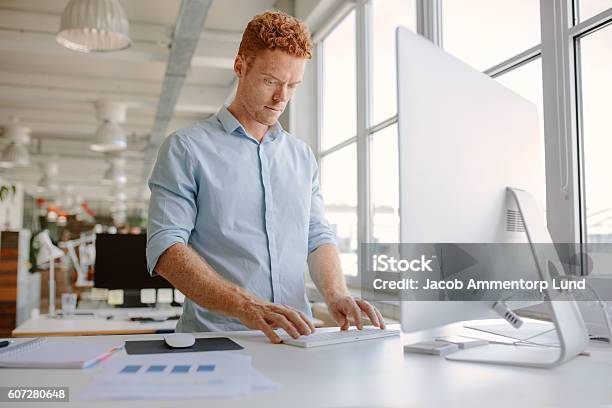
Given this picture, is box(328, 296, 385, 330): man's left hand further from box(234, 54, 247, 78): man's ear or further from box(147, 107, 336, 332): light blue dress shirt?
box(234, 54, 247, 78): man's ear

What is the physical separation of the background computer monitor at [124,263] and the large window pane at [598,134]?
2630 mm

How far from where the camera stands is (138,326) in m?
3.29

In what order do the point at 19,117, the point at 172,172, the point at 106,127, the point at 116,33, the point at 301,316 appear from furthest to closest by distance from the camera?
the point at 19,117
the point at 106,127
the point at 116,33
the point at 172,172
the point at 301,316

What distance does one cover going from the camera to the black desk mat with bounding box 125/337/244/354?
112 centimetres

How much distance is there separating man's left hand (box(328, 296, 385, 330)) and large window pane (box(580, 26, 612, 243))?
1.33 m

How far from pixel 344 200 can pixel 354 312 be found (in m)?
3.93

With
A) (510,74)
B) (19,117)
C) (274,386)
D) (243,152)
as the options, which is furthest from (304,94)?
(19,117)

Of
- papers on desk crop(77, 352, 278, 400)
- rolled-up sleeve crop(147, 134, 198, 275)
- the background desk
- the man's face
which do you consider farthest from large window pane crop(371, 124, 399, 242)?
papers on desk crop(77, 352, 278, 400)

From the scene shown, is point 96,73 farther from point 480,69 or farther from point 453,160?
point 453,160

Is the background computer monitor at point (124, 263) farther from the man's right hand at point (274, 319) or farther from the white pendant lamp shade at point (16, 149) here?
the white pendant lamp shade at point (16, 149)

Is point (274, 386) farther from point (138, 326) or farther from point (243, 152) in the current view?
point (138, 326)

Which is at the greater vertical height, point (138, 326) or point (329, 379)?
point (329, 379)

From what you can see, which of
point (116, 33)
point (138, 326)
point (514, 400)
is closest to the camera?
point (514, 400)

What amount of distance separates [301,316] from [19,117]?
11.0m
